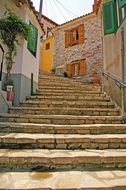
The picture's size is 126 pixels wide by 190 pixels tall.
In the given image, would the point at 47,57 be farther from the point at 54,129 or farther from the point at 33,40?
the point at 54,129

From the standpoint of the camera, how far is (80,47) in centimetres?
1661

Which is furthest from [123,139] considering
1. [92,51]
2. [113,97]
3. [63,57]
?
[63,57]

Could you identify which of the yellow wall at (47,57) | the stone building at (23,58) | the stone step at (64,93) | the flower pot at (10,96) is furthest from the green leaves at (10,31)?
the yellow wall at (47,57)

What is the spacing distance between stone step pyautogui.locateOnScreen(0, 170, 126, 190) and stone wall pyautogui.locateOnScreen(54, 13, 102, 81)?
40.6 feet

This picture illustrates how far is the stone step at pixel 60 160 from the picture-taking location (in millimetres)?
3510

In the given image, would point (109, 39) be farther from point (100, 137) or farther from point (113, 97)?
point (100, 137)

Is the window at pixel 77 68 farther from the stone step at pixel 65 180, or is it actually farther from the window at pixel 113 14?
the stone step at pixel 65 180

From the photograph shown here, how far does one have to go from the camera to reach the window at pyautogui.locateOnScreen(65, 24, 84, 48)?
1662 cm

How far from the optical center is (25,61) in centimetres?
762

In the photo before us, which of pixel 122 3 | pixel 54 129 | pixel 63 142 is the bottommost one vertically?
pixel 63 142

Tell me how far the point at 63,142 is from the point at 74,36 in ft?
46.1

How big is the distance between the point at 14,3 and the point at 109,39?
3539 millimetres

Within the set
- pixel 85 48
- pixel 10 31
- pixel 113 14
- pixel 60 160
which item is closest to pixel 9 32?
pixel 10 31

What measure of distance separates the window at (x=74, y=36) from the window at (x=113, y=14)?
8.33 metres
